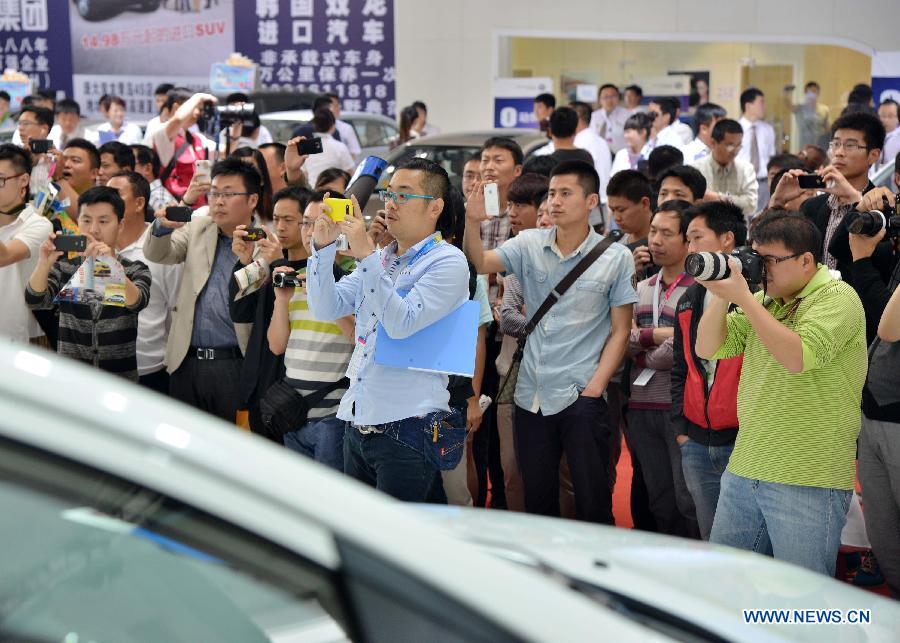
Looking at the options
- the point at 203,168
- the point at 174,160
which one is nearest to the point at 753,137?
the point at 174,160

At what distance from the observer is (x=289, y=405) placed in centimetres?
454

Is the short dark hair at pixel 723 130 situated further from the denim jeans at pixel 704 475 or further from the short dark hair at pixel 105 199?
the short dark hair at pixel 105 199

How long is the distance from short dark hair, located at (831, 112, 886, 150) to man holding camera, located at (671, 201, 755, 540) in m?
1.54

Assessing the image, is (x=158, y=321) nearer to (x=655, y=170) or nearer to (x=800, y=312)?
(x=800, y=312)

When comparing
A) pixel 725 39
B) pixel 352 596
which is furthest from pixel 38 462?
pixel 725 39

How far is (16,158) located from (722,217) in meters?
3.49

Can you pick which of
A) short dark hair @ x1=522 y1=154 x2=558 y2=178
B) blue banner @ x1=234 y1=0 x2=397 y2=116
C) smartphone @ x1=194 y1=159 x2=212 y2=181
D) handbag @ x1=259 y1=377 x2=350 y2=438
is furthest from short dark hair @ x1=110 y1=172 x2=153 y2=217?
blue banner @ x1=234 y1=0 x2=397 y2=116

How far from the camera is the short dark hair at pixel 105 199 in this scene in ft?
17.3

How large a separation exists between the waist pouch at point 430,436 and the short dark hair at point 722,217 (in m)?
1.37

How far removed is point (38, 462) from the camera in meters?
1.26

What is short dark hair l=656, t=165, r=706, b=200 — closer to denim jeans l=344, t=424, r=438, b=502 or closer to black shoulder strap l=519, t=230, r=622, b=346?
black shoulder strap l=519, t=230, r=622, b=346

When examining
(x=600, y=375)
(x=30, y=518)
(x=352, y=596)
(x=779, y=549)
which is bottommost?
(x=779, y=549)

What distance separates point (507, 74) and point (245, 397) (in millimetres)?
13210

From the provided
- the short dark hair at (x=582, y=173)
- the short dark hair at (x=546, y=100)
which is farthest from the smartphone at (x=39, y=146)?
the short dark hair at (x=546, y=100)
